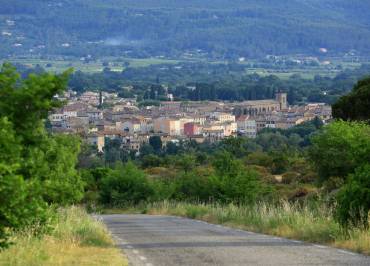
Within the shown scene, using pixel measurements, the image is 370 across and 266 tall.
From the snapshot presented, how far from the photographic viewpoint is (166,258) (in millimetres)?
16578

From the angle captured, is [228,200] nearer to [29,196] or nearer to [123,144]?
[29,196]

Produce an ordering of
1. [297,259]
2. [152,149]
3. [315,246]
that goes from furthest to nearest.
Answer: [152,149] < [315,246] < [297,259]

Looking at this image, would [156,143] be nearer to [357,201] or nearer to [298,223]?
[298,223]

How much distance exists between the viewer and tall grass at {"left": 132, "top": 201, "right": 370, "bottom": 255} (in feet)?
56.9

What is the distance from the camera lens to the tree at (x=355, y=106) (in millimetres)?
41969

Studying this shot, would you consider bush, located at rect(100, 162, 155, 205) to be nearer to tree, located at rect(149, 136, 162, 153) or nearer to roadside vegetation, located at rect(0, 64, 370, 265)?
roadside vegetation, located at rect(0, 64, 370, 265)

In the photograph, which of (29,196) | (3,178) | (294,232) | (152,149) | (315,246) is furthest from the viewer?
(152,149)

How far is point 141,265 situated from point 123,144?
113 metres

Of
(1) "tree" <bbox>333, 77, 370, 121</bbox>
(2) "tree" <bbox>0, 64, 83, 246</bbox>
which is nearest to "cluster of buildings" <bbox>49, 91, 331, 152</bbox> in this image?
(1) "tree" <bbox>333, 77, 370, 121</bbox>

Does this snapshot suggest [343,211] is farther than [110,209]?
No

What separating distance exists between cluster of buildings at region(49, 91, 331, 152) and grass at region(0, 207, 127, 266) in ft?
350

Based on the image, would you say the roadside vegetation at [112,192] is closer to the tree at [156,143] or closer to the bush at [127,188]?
the bush at [127,188]

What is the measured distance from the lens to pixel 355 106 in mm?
42656

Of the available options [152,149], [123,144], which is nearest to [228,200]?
[152,149]
